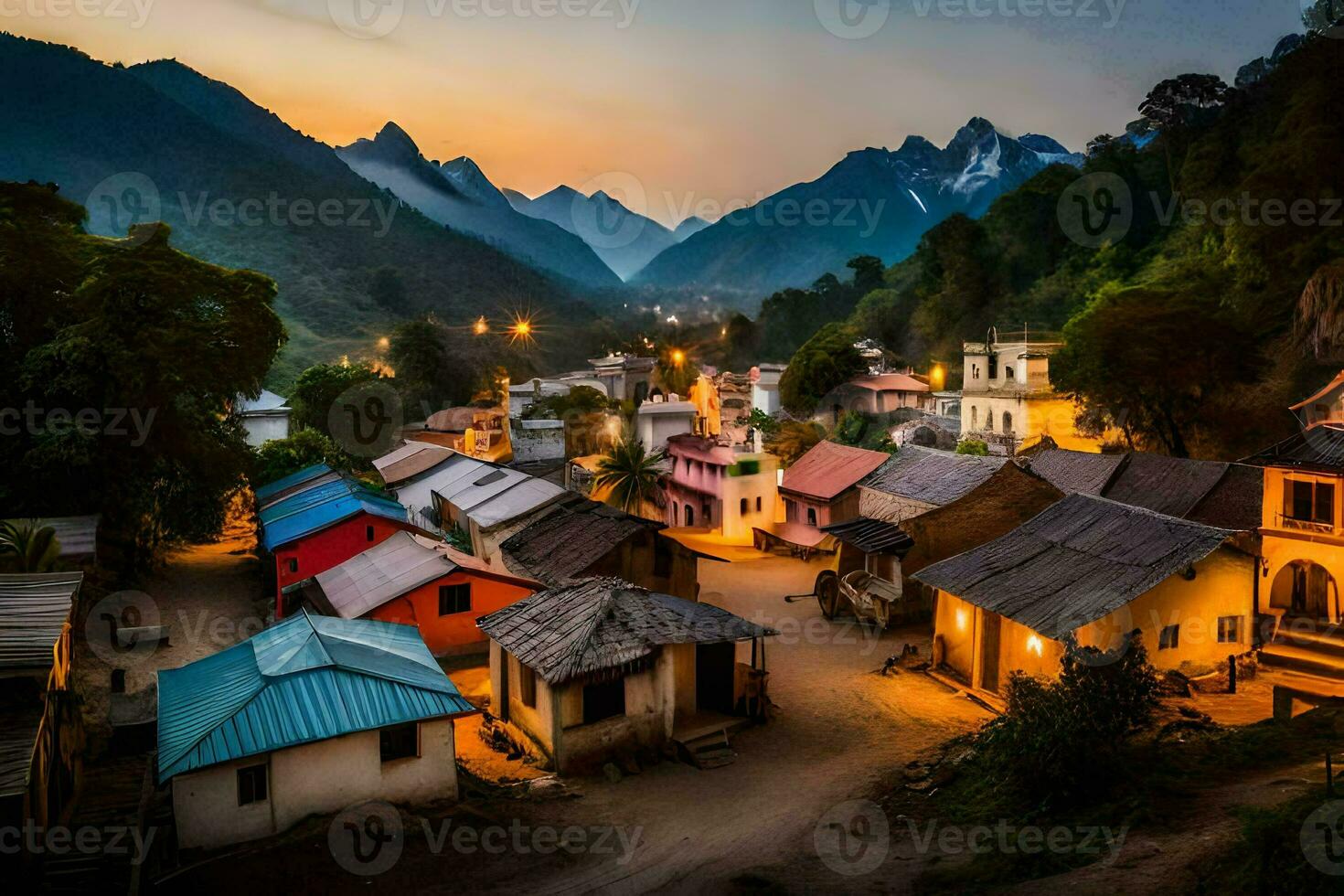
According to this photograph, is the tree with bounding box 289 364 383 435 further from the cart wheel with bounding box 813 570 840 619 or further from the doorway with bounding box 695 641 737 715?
the doorway with bounding box 695 641 737 715

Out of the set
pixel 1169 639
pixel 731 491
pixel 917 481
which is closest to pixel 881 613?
pixel 917 481

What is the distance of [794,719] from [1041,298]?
4966 centimetres

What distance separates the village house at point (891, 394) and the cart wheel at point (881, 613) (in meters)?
32.8

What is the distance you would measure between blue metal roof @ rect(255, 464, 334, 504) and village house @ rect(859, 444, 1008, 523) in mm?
22647

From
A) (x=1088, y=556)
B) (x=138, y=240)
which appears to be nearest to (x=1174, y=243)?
(x=1088, y=556)

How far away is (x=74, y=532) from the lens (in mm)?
21719

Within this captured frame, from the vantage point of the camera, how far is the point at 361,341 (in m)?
79.1

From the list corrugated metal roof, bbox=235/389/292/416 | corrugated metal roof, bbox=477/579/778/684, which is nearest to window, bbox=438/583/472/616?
corrugated metal roof, bbox=477/579/778/684

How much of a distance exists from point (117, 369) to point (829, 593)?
22352mm

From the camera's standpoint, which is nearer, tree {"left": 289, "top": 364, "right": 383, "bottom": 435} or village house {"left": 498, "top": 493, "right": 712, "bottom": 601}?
village house {"left": 498, "top": 493, "right": 712, "bottom": 601}

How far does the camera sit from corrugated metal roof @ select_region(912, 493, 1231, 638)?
16984mm

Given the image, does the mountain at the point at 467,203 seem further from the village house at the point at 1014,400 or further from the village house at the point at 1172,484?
the village house at the point at 1172,484

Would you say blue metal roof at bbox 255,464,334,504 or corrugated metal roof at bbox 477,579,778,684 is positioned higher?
blue metal roof at bbox 255,464,334,504

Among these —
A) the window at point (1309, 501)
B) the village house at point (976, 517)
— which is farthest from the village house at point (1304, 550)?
the village house at point (976, 517)
